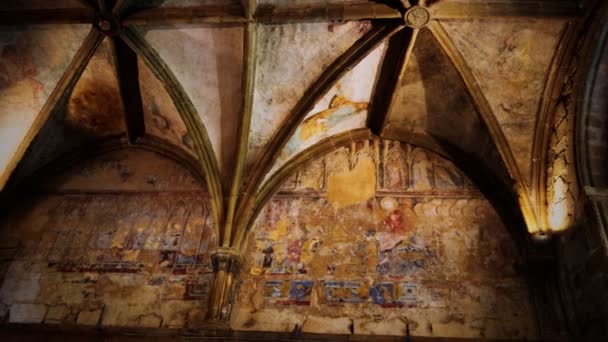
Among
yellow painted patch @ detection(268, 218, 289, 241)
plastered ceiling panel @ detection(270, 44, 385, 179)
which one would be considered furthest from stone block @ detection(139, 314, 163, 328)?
plastered ceiling panel @ detection(270, 44, 385, 179)

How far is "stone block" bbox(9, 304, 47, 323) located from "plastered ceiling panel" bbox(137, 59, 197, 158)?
3.53 meters

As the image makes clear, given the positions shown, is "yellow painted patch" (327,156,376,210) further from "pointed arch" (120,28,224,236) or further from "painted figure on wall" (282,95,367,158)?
"pointed arch" (120,28,224,236)

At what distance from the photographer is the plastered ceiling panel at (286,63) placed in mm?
8188

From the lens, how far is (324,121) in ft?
30.6

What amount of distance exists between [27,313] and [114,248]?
161 cm

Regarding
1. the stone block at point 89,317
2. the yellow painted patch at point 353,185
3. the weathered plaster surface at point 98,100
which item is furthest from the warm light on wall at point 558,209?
the weathered plaster surface at point 98,100

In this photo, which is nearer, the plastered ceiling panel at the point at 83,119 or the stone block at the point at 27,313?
the stone block at the point at 27,313

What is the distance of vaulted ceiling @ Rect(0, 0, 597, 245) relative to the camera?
312 inches

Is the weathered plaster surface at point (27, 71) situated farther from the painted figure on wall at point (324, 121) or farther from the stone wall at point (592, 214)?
the stone wall at point (592, 214)

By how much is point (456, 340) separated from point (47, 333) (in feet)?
19.9

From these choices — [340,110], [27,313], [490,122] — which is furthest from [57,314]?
[490,122]

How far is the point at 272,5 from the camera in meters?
8.01

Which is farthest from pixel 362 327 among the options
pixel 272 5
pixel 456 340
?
pixel 272 5

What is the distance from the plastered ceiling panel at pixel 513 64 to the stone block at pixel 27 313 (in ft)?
25.4
